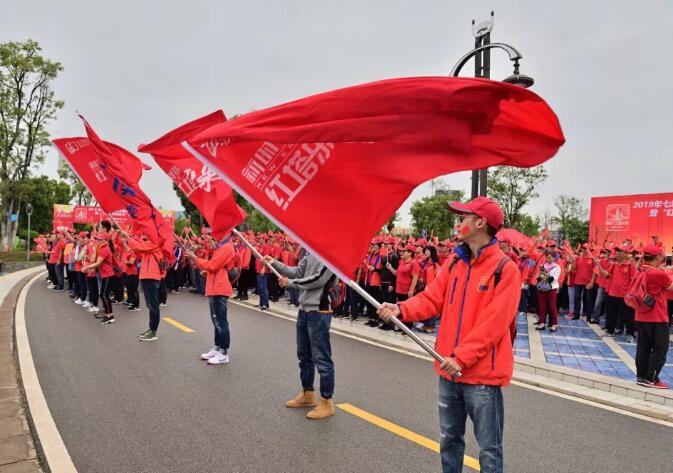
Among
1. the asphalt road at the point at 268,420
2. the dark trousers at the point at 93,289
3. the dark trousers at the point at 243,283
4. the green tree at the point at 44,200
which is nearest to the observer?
the asphalt road at the point at 268,420

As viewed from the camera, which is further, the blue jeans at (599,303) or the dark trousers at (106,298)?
the blue jeans at (599,303)

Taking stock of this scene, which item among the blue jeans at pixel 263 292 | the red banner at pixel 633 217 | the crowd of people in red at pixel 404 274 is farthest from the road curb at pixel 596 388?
the red banner at pixel 633 217

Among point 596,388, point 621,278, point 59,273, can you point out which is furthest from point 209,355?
point 59,273

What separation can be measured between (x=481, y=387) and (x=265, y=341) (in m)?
6.82

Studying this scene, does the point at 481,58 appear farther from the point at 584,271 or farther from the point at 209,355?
the point at 209,355

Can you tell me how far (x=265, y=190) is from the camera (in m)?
3.53

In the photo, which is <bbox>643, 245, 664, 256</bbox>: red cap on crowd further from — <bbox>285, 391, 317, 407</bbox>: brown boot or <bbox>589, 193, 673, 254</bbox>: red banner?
<bbox>589, 193, 673, 254</bbox>: red banner

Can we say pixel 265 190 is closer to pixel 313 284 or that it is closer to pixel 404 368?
pixel 313 284

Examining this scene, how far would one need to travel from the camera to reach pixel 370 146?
331 centimetres

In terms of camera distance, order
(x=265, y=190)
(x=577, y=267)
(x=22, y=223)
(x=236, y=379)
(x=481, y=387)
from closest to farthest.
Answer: (x=481, y=387) → (x=265, y=190) → (x=236, y=379) → (x=577, y=267) → (x=22, y=223)

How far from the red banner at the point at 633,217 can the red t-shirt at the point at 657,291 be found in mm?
18798

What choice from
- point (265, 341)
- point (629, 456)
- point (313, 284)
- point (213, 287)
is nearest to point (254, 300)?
point (265, 341)

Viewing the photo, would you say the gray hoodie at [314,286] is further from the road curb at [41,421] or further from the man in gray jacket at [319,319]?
the road curb at [41,421]

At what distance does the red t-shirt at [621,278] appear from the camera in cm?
1112
